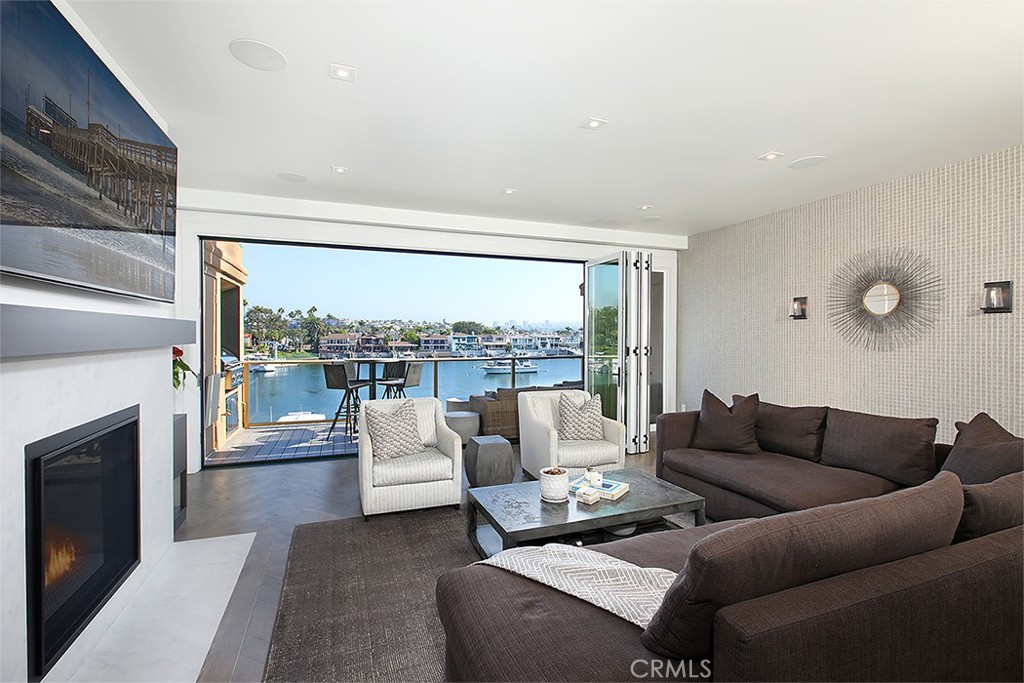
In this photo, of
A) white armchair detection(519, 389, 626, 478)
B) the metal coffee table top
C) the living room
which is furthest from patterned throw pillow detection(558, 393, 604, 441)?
the metal coffee table top

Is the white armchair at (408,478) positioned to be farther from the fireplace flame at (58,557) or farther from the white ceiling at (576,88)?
the white ceiling at (576,88)

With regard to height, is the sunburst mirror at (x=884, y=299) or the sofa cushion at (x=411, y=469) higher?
the sunburst mirror at (x=884, y=299)

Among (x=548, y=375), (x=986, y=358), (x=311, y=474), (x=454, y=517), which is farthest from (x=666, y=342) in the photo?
(x=311, y=474)

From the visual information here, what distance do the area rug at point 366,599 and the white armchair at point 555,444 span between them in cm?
98

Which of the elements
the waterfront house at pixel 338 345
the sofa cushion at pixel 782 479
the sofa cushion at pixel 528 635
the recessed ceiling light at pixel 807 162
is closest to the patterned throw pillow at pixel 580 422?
the sofa cushion at pixel 782 479

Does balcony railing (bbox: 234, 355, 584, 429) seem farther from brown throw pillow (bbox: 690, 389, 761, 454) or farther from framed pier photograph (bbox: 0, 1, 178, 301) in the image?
framed pier photograph (bbox: 0, 1, 178, 301)

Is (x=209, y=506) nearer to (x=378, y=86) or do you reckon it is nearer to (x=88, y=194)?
(x=88, y=194)

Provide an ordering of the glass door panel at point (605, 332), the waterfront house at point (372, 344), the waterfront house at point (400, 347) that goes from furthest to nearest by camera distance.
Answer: the waterfront house at point (400, 347), the waterfront house at point (372, 344), the glass door panel at point (605, 332)

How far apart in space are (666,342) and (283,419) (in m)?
5.31

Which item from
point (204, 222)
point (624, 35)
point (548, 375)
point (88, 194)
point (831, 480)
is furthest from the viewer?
point (548, 375)

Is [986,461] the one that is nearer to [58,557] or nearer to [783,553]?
[783,553]

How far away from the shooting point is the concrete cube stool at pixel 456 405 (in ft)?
21.4

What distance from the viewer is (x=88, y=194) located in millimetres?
1973

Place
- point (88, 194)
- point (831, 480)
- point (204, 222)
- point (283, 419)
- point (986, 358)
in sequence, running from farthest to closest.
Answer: point (283, 419), point (204, 222), point (986, 358), point (831, 480), point (88, 194)
